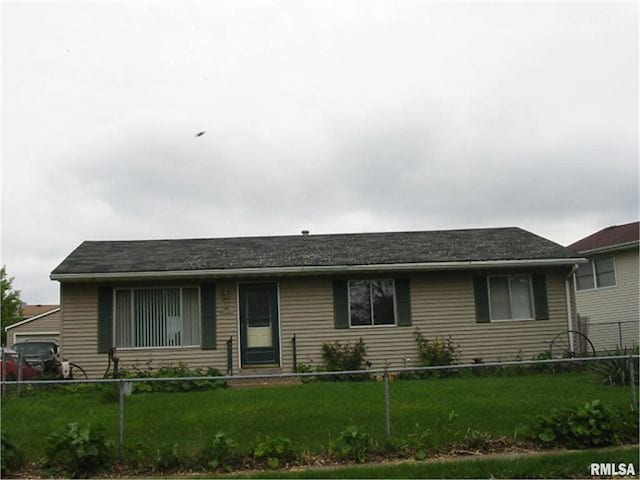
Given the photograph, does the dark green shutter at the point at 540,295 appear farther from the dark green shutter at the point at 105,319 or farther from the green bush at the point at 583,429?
the dark green shutter at the point at 105,319

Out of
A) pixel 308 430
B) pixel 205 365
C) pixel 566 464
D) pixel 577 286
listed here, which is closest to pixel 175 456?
pixel 308 430

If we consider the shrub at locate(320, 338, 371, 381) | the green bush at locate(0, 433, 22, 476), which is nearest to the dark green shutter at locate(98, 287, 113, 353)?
the shrub at locate(320, 338, 371, 381)

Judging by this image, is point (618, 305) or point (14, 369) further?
point (618, 305)

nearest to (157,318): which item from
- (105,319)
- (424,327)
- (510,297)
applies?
(105,319)

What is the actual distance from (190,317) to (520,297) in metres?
7.89

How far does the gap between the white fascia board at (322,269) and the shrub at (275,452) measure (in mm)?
8017

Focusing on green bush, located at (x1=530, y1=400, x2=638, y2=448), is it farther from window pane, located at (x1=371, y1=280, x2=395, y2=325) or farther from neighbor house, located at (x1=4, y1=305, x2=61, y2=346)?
neighbor house, located at (x1=4, y1=305, x2=61, y2=346)

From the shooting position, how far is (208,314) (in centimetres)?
1564

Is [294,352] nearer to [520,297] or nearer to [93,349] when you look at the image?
[93,349]

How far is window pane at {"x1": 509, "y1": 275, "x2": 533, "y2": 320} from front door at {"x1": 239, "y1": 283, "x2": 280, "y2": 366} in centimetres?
572

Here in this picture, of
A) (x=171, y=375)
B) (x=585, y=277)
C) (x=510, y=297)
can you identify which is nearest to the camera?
(x=171, y=375)

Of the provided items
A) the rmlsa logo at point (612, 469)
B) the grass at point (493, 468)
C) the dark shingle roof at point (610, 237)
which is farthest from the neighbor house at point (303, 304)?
the rmlsa logo at point (612, 469)

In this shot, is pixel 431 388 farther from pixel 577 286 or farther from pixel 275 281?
pixel 577 286

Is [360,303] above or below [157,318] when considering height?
above
